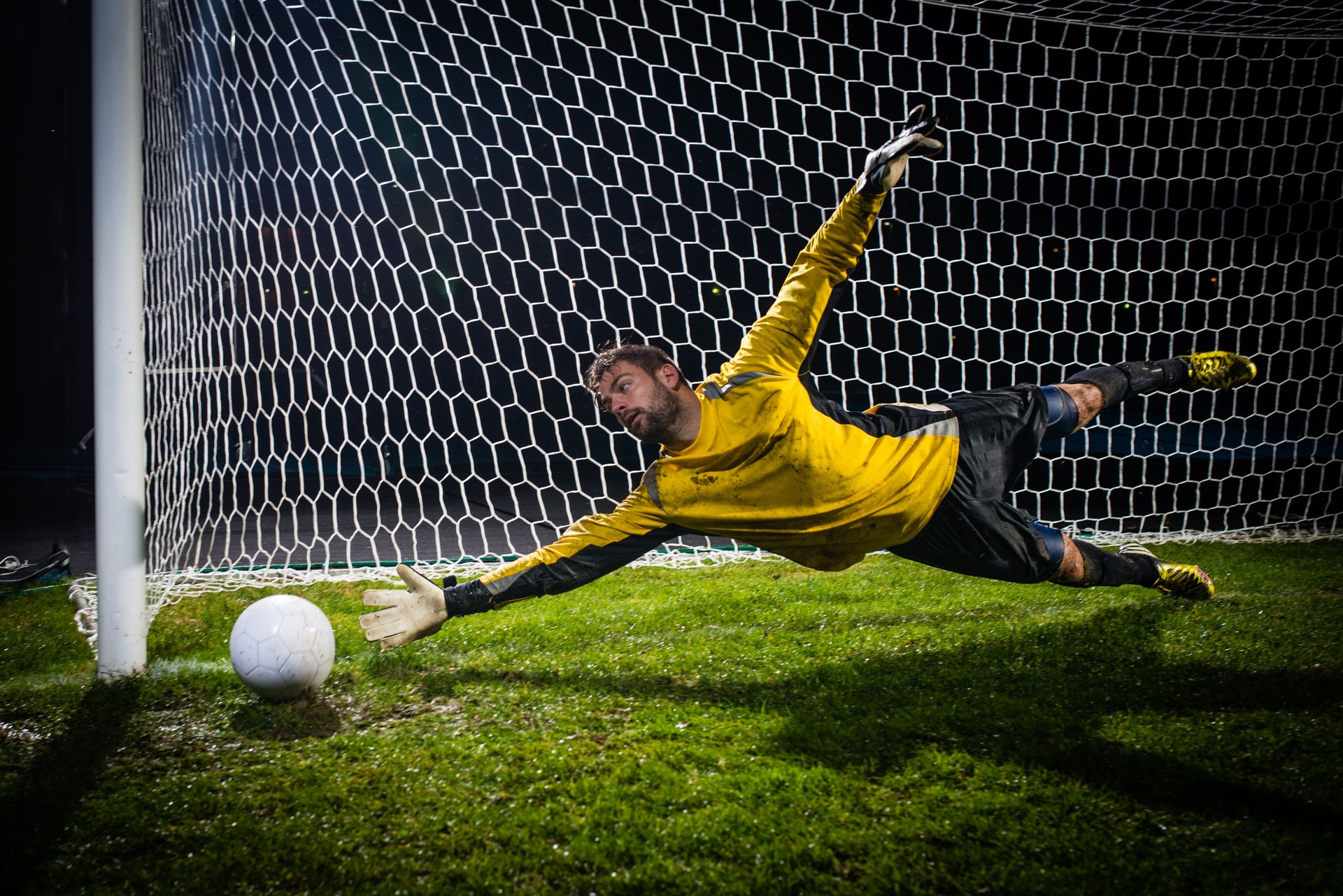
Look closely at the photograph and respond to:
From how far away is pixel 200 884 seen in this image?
1629mm

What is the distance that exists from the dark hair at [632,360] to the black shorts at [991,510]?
3.46ft

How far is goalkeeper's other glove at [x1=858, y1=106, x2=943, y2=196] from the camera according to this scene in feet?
8.82

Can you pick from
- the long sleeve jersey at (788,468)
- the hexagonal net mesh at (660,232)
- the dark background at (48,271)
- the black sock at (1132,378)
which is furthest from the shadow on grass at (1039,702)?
the dark background at (48,271)

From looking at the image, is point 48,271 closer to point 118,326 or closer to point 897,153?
point 118,326

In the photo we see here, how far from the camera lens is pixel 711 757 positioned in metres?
2.12

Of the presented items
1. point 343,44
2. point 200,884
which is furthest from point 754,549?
point 343,44

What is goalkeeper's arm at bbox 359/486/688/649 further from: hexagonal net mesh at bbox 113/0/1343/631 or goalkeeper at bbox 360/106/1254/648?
hexagonal net mesh at bbox 113/0/1343/631

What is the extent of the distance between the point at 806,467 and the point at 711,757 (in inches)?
39.9

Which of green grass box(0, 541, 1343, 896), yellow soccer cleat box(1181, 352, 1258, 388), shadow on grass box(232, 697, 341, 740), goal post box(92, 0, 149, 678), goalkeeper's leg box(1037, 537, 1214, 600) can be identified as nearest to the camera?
green grass box(0, 541, 1343, 896)

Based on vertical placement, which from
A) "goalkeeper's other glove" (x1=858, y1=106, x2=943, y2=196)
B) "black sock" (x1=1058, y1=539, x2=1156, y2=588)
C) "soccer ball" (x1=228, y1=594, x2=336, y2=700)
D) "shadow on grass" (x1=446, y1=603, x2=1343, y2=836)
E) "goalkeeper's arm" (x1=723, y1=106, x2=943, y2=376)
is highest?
"goalkeeper's other glove" (x1=858, y1=106, x2=943, y2=196)

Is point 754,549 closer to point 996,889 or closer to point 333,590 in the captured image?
point 333,590

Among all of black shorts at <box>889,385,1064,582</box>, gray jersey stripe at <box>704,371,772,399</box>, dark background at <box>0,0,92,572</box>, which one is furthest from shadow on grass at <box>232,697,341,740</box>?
dark background at <box>0,0,92,572</box>

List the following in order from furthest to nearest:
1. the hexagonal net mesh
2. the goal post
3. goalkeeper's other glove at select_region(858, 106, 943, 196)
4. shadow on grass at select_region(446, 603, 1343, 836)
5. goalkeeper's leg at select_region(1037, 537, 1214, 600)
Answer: the hexagonal net mesh → goalkeeper's leg at select_region(1037, 537, 1214, 600) → goalkeeper's other glove at select_region(858, 106, 943, 196) → the goal post → shadow on grass at select_region(446, 603, 1343, 836)

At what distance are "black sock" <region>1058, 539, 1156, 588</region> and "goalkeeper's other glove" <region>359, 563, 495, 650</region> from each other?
215cm
